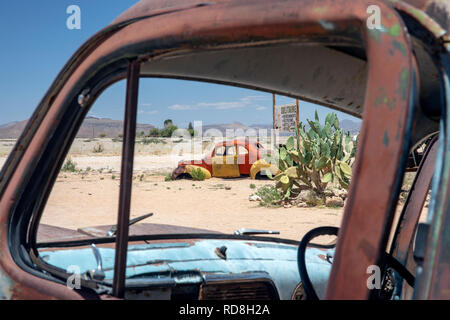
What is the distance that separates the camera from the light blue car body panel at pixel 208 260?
201 centimetres

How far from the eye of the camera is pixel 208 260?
2.27 metres

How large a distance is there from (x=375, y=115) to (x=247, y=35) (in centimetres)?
40

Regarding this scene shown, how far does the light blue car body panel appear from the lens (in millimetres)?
2012

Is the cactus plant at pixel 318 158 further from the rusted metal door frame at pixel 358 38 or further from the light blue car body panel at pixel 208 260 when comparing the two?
the rusted metal door frame at pixel 358 38

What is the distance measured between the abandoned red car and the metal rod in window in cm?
1630

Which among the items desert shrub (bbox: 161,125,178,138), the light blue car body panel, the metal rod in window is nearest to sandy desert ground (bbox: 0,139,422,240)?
the light blue car body panel

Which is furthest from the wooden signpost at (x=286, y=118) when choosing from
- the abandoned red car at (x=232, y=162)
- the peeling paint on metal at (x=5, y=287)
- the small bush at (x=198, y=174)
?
the peeling paint on metal at (x=5, y=287)

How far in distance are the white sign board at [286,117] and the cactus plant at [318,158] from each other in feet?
20.4

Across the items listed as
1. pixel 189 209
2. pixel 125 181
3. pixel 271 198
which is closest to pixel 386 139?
pixel 125 181

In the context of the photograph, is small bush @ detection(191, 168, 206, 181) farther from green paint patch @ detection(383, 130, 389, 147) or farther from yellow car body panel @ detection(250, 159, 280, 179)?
green paint patch @ detection(383, 130, 389, 147)

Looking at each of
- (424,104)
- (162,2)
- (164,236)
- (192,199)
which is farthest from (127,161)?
(192,199)

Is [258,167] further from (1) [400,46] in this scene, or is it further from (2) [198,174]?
(1) [400,46]
